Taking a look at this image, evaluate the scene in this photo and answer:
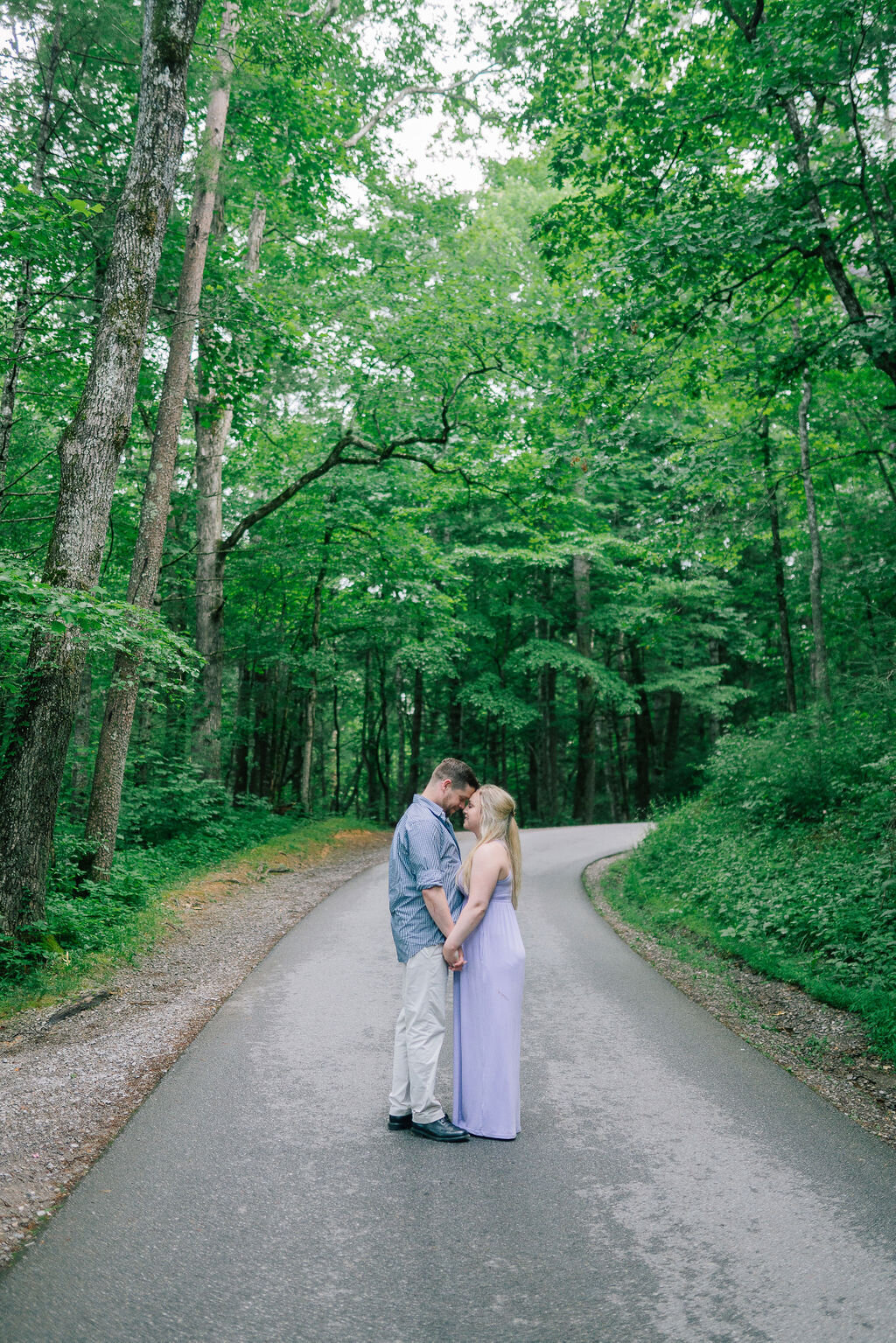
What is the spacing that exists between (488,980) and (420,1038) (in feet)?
1.52

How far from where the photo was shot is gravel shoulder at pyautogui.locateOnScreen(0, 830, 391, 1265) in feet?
11.5

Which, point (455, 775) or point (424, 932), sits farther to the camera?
point (455, 775)

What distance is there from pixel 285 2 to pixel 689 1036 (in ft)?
51.9

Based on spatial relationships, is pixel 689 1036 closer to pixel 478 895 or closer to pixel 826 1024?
pixel 826 1024

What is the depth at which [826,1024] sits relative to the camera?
5914mm

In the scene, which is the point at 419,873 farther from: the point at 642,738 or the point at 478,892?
the point at 642,738

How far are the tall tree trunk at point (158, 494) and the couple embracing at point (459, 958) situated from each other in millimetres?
4994

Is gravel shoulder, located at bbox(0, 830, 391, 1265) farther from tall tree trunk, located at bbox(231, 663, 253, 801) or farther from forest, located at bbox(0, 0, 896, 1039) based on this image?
tall tree trunk, located at bbox(231, 663, 253, 801)

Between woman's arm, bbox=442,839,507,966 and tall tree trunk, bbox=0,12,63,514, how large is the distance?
6175 mm

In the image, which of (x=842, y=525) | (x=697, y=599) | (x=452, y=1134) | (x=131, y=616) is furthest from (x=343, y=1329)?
(x=697, y=599)

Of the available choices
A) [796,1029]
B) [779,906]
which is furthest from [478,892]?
[779,906]

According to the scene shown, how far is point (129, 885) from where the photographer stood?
30.9 ft

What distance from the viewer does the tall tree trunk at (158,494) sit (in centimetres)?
927

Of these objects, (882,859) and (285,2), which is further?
(285,2)
